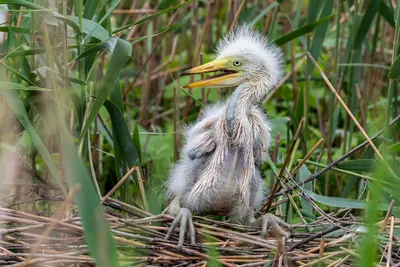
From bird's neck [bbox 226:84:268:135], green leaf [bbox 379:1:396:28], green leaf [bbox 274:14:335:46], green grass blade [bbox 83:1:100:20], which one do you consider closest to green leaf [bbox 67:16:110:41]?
green grass blade [bbox 83:1:100:20]

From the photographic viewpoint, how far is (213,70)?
2.69 metres

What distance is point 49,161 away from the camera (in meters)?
2.30

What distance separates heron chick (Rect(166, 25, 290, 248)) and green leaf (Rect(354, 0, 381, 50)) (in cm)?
51

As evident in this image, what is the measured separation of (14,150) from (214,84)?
83 centimetres

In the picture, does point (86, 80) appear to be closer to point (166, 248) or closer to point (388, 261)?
point (166, 248)

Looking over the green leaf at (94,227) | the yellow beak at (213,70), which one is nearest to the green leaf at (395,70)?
the yellow beak at (213,70)

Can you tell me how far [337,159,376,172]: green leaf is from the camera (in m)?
2.56

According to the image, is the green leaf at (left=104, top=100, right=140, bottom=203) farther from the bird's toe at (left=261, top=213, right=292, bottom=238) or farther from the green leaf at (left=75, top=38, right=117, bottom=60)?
the bird's toe at (left=261, top=213, right=292, bottom=238)

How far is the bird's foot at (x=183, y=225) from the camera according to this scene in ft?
7.89

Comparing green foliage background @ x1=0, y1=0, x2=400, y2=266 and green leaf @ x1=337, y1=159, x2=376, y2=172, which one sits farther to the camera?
green leaf @ x1=337, y1=159, x2=376, y2=172

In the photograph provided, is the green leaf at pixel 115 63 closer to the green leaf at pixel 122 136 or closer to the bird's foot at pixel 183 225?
the green leaf at pixel 122 136

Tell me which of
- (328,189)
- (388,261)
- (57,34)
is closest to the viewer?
(388,261)

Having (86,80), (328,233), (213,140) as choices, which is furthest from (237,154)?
(86,80)

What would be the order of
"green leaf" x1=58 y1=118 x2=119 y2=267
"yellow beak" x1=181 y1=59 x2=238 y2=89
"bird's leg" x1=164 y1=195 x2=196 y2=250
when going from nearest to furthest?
"green leaf" x1=58 y1=118 x2=119 y2=267, "bird's leg" x1=164 y1=195 x2=196 y2=250, "yellow beak" x1=181 y1=59 x2=238 y2=89
